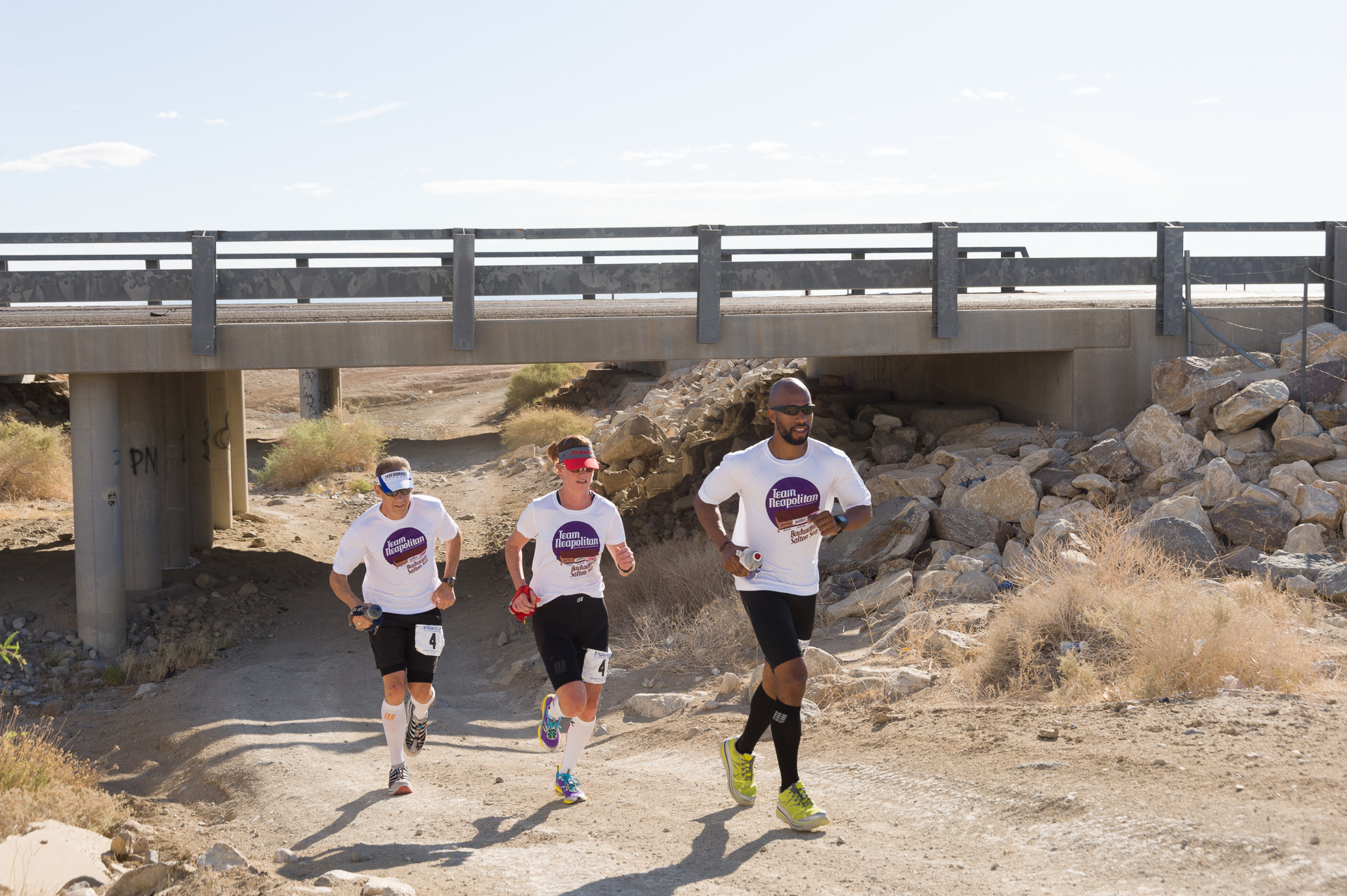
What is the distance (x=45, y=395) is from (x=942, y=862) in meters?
29.5

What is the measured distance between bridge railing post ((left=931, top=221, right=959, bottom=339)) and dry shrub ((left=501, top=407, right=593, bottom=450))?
14.1m

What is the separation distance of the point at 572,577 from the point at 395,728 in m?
1.50

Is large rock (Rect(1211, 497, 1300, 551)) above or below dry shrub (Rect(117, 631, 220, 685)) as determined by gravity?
above

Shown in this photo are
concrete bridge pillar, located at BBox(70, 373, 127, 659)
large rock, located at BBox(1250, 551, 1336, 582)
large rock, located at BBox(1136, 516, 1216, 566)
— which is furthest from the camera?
concrete bridge pillar, located at BBox(70, 373, 127, 659)

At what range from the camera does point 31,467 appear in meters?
19.5

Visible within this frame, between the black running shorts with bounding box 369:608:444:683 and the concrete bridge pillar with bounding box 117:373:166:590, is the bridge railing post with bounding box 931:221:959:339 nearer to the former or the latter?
the black running shorts with bounding box 369:608:444:683

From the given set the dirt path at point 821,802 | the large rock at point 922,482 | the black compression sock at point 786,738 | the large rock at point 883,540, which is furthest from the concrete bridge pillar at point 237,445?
the black compression sock at point 786,738

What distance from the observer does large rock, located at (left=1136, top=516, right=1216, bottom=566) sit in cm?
866

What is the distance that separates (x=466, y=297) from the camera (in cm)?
1105

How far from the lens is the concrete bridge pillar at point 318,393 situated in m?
27.2

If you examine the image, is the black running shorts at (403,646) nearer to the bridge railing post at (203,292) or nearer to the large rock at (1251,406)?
the bridge railing post at (203,292)

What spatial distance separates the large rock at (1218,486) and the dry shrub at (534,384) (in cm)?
2623

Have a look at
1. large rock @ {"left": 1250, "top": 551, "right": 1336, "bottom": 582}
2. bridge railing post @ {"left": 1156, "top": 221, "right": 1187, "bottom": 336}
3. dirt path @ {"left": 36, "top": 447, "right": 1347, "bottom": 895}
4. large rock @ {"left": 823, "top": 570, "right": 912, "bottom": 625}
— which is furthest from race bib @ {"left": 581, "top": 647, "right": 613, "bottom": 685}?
bridge railing post @ {"left": 1156, "top": 221, "right": 1187, "bottom": 336}

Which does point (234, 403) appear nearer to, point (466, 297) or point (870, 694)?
point (466, 297)
